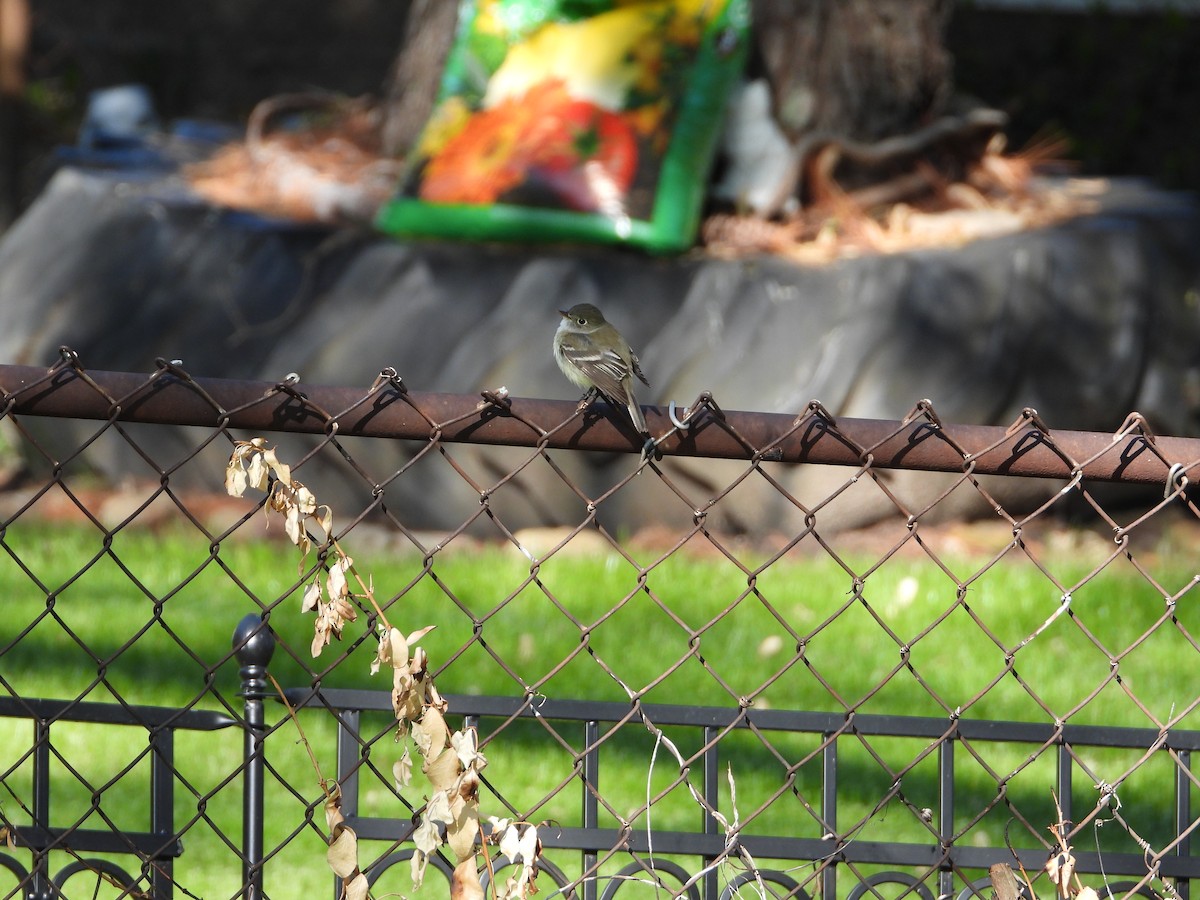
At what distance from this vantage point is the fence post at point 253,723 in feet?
7.02

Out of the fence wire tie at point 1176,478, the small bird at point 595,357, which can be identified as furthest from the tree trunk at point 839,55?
the fence wire tie at point 1176,478

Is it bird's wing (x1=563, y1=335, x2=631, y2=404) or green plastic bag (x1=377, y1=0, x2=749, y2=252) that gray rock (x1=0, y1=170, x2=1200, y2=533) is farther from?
bird's wing (x1=563, y1=335, x2=631, y2=404)

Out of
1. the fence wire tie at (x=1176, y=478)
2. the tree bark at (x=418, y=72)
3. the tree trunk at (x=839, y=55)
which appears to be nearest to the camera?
the fence wire tie at (x=1176, y=478)

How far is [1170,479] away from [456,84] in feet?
15.5

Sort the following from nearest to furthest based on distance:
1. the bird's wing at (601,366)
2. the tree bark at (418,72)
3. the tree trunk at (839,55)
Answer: the bird's wing at (601,366)
the tree trunk at (839,55)
the tree bark at (418,72)

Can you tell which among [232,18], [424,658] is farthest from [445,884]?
[232,18]

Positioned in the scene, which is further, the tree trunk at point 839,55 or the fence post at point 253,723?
the tree trunk at point 839,55

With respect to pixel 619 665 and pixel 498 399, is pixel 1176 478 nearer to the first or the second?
pixel 498 399

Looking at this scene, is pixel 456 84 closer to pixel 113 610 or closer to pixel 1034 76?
pixel 113 610

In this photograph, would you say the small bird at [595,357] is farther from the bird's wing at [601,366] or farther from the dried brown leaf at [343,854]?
the dried brown leaf at [343,854]

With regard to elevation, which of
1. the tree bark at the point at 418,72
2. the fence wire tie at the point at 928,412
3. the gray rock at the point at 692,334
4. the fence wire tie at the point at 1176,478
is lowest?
the gray rock at the point at 692,334

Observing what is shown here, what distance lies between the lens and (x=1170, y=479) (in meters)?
2.11

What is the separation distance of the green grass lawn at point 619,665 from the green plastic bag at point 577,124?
142 centimetres

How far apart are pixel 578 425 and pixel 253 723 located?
2.26 ft
